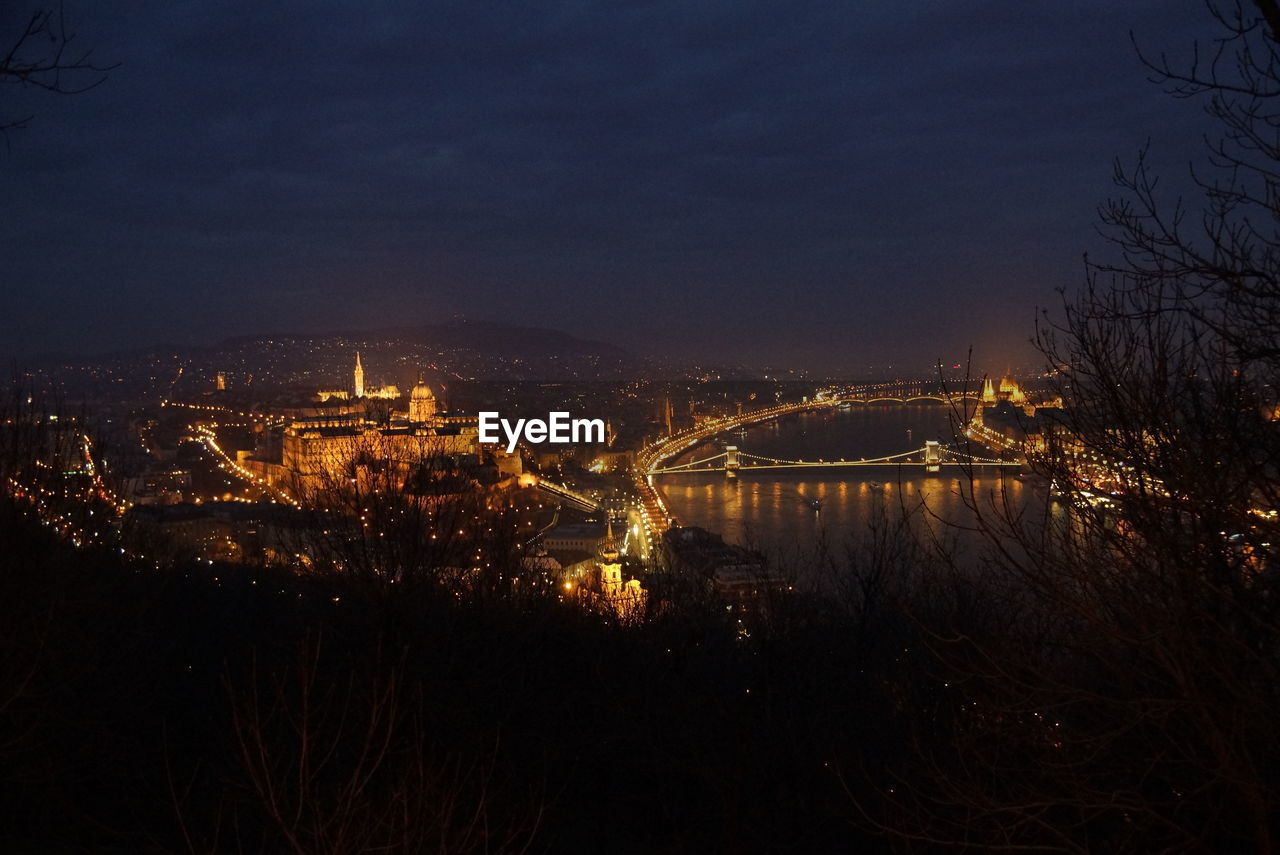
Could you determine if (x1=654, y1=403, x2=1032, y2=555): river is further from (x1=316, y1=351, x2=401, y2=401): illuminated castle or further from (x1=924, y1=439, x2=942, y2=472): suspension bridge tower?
(x1=316, y1=351, x2=401, y2=401): illuminated castle

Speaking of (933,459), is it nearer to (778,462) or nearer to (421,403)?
(778,462)

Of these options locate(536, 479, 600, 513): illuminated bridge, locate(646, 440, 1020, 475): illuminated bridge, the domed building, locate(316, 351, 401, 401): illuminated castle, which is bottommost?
locate(536, 479, 600, 513): illuminated bridge

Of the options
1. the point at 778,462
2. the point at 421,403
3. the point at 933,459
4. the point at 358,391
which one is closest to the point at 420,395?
the point at 421,403

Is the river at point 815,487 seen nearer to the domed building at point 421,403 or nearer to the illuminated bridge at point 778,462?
the illuminated bridge at point 778,462

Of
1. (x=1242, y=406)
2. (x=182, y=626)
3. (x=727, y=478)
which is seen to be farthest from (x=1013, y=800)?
(x=727, y=478)

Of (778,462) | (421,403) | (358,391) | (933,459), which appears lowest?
(778,462)

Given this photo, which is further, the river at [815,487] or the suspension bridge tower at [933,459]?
the suspension bridge tower at [933,459]

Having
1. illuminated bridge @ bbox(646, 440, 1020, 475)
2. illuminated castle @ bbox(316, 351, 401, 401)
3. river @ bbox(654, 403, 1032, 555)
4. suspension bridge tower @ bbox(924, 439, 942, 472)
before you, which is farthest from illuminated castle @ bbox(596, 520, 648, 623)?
illuminated castle @ bbox(316, 351, 401, 401)

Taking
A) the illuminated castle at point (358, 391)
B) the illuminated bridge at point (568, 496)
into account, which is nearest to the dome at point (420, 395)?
the illuminated castle at point (358, 391)

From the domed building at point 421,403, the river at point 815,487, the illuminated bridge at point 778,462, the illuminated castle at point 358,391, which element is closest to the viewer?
the river at point 815,487

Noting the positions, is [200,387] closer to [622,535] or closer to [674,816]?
[622,535]

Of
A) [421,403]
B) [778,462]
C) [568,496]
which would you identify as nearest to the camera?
[568,496]
